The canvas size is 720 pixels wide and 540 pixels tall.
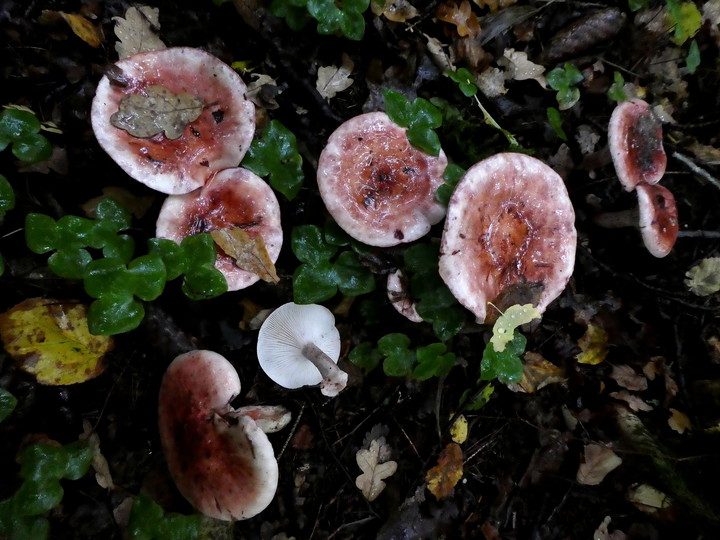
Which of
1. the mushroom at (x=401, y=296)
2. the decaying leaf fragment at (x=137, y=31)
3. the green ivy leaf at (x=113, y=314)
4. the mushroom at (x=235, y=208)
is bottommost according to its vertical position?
the mushroom at (x=401, y=296)

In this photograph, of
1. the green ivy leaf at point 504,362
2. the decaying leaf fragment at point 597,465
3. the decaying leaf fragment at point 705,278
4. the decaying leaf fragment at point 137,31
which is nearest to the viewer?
the green ivy leaf at point 504,362

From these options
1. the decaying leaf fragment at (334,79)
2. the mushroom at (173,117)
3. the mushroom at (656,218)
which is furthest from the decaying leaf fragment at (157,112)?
the mushroom at (656,218)

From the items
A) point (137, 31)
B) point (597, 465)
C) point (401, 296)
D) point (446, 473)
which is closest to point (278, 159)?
point (401, 296)

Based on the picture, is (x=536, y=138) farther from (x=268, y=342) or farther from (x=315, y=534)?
(x=315, y=534)

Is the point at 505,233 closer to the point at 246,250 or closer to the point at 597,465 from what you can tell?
the point at 246,250

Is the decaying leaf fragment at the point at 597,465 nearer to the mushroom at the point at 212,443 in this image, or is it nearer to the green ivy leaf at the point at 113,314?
the mushroom at the point at 212,443
